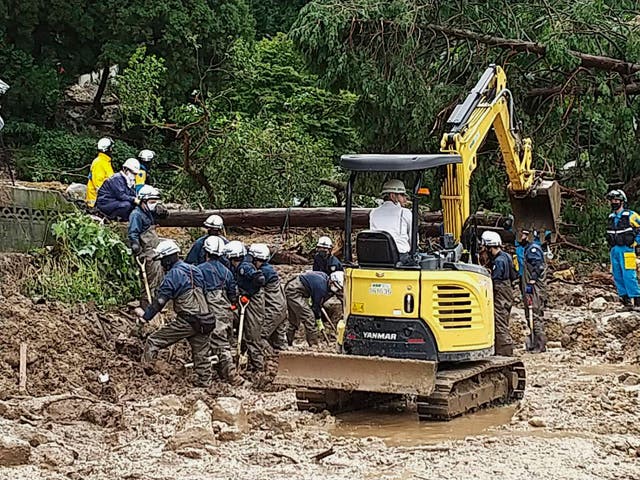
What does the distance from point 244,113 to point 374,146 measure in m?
6.70

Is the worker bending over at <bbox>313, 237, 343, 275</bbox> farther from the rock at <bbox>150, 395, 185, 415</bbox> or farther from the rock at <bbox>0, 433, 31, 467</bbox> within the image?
the rock at <bbox>0, 433, 31, 467</bbox>

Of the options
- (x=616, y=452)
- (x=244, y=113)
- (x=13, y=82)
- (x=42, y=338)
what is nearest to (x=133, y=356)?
(x=42, y=338)

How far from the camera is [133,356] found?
38.3 feet

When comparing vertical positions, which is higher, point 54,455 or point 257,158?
point 257,158

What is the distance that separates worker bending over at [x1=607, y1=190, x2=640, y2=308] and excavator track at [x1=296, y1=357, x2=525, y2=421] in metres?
5.52

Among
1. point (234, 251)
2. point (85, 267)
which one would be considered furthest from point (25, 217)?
point (234, 251)

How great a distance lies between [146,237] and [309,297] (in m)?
2.21

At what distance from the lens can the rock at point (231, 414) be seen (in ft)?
28.5

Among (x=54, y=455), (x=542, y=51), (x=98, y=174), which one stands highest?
(x=542, y=51)

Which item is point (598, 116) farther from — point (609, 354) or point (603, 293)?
point (609, 354)

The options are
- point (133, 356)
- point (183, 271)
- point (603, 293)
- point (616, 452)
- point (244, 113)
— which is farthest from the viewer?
point (244, 113)

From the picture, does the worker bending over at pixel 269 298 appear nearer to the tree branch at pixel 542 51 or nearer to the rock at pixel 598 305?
the rock at pixel 598 305

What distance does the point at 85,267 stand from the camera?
42.3 ft

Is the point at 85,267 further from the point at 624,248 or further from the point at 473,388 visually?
the point at 624,248
